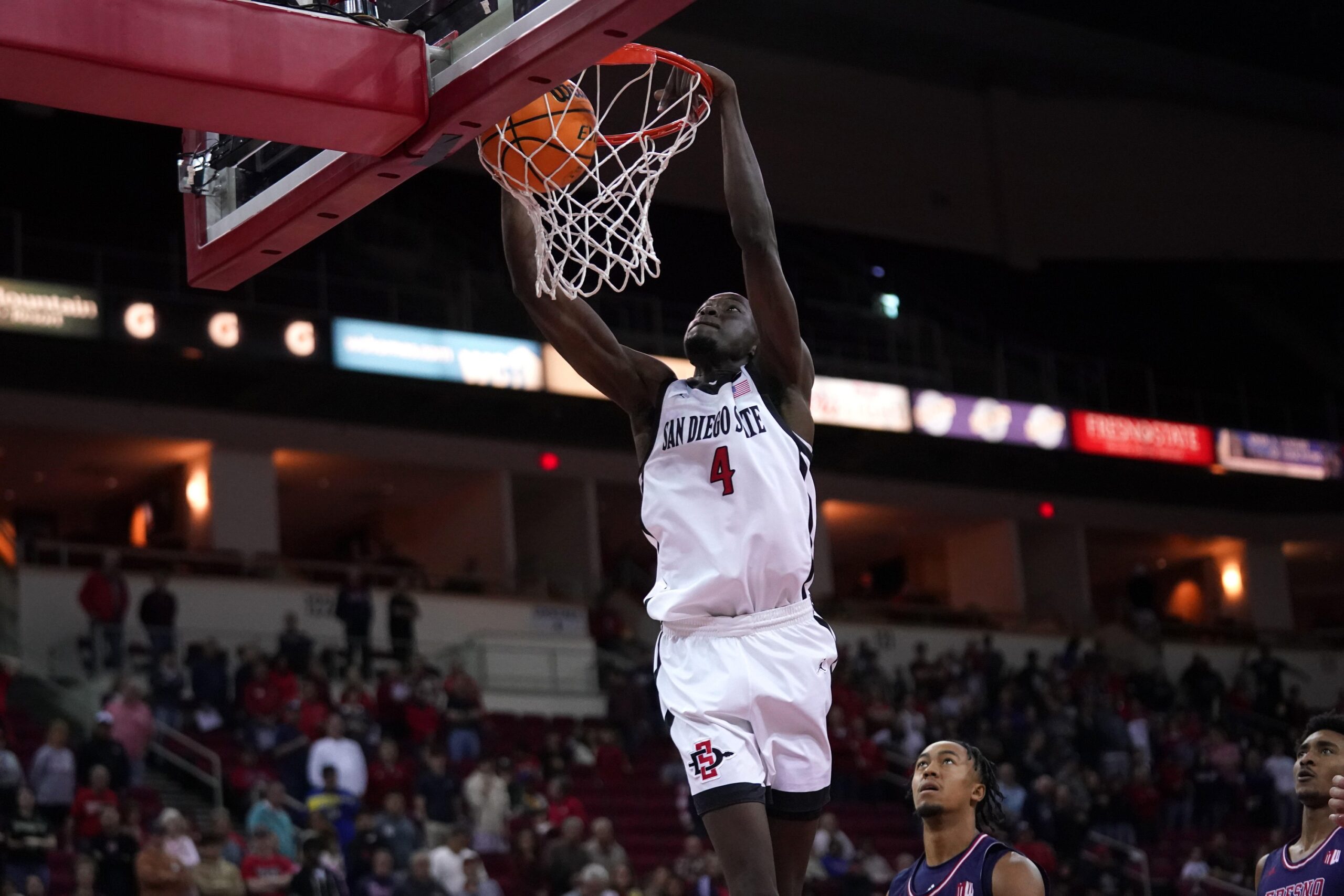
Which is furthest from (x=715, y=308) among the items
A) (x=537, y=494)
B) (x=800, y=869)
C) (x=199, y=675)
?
(x=537, y=494)

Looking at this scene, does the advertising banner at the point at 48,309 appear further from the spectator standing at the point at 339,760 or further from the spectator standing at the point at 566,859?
the spectator standing at the point at 566,859

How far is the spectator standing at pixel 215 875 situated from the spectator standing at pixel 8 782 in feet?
4.75

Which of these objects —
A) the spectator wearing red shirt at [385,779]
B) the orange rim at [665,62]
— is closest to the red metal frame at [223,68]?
the orange rim at [665,62]

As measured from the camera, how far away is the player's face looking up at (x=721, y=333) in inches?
188

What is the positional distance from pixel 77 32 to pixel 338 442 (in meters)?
19.3

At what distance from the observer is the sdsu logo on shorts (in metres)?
4.43

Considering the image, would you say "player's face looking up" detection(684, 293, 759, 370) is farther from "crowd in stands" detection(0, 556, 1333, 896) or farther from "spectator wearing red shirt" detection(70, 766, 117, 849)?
"spectator wearing red shirt" detection(70, 766, 117, 849)

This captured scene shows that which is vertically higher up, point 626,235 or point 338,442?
point 338,442

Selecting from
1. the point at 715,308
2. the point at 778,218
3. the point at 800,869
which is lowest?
the point at 800,869

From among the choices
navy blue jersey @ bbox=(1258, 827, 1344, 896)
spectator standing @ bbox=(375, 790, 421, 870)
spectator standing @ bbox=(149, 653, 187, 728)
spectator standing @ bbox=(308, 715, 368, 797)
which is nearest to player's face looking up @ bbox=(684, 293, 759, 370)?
navy blue jersey @ bbox=(1258, 827, 1344, 896)

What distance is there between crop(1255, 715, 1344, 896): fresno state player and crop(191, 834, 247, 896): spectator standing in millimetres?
7275

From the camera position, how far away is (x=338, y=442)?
75.9 ft

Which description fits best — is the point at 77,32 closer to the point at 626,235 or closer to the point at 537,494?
the point at 626,235

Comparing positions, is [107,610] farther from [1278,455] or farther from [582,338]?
[1278,455]
